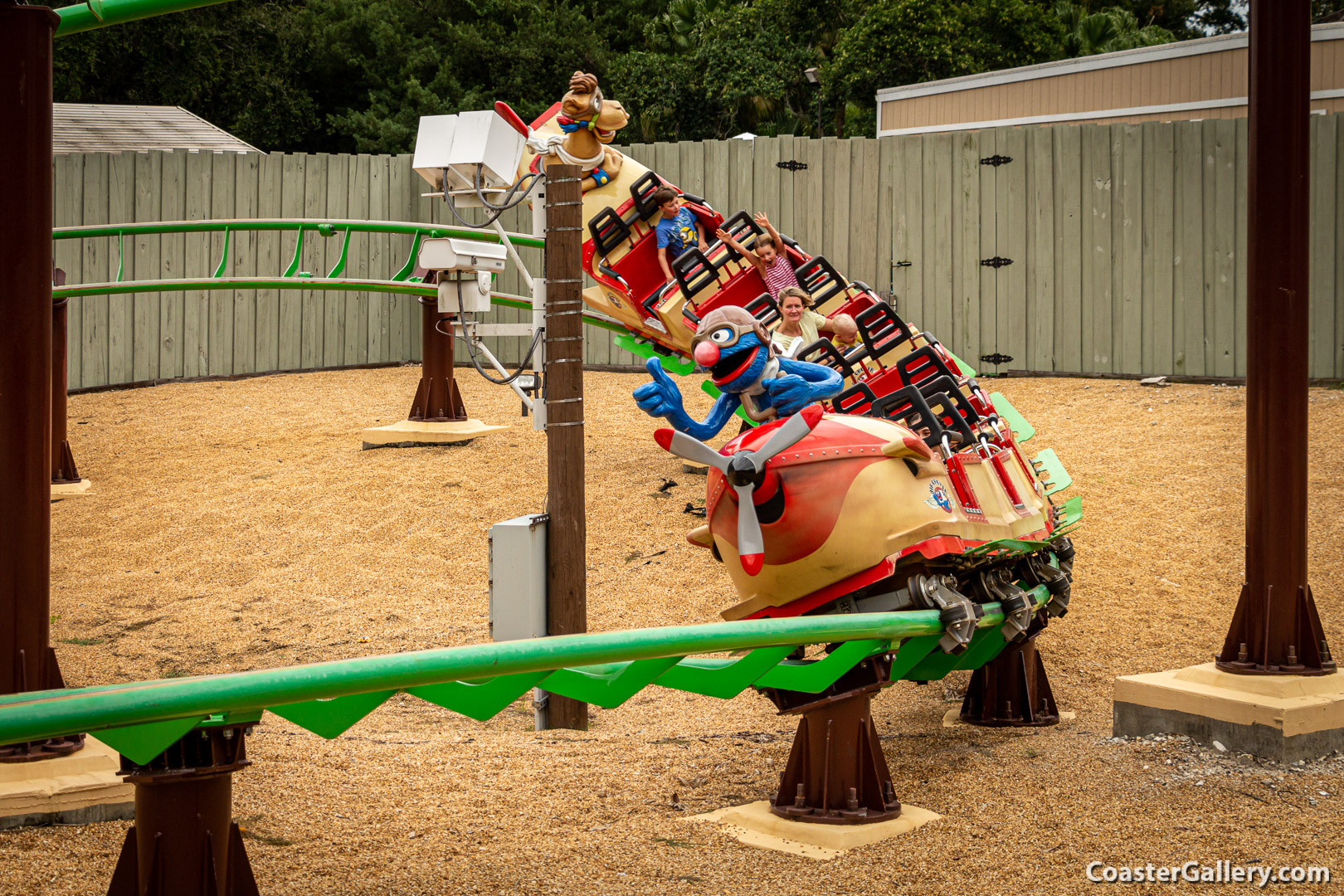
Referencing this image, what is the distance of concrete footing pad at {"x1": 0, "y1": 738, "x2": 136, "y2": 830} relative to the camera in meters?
3.55

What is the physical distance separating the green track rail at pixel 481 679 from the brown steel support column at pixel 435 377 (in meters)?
6.49

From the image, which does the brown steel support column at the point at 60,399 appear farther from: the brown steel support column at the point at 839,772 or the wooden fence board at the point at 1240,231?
the wooden fence board at the point at 1240,231

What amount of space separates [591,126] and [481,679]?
4.50 m

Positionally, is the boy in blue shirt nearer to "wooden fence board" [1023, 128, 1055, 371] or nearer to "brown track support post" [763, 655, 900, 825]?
"brown track support post" [763, 655, 900, 825]

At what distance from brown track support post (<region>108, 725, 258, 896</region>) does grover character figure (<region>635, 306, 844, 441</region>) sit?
1.69m

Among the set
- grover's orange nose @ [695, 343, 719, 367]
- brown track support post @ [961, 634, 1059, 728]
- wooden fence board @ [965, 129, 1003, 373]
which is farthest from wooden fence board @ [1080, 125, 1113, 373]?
grover's orange nose @ [695, 343, 719, 367]

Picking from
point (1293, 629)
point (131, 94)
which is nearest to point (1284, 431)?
point (1293, 629)

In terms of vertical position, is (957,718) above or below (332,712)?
below

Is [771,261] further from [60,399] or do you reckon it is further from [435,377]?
[60,399]

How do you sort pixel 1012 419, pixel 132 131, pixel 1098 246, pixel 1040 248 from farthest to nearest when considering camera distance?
1. pixel 132 131
2. pixel 1040 248
3. pixel 1098 246
4. pixel 1012 419

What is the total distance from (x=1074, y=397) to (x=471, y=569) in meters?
5.42

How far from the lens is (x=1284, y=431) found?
4441 mm

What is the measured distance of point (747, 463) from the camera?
361cm

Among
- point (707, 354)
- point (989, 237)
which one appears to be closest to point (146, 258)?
point (989, 237)
